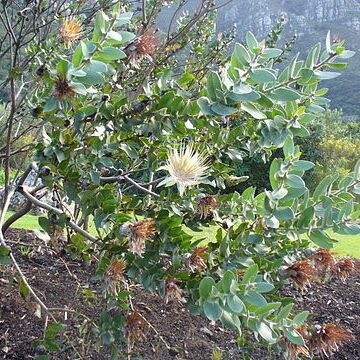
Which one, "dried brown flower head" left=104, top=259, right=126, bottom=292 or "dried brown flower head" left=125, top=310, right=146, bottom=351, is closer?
"dried brown flower head" left=104, top=259, right=126, bottom=292

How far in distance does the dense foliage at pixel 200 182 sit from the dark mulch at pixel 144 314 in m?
0.51

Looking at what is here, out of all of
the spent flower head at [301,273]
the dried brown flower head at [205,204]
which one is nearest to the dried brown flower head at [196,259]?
the dried brown flower head at [205,204]

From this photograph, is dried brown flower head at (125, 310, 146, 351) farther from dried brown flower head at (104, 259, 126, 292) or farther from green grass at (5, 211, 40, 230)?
green grass at (5, 211, 40, 230)

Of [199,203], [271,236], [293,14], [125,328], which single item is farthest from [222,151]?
[293,14]

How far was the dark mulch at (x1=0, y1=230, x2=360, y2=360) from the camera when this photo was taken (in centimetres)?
217

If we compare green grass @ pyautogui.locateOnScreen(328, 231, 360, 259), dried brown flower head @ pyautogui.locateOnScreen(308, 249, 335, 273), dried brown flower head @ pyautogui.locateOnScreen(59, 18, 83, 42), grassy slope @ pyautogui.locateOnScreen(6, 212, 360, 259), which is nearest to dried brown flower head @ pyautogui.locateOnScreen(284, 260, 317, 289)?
dried brown flower head @ pyautogui.locateOnScreen(308, 249, 335, 273)

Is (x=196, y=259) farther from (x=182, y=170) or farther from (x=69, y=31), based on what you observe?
(x=69, y=31)

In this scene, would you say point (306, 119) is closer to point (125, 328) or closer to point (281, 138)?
point (281, 138)

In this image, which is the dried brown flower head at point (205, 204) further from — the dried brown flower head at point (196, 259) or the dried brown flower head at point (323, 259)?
the dried brown flower head at point (323, 259)

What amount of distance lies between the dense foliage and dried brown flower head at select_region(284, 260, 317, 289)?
0.04ft

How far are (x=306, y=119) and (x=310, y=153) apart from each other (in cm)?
1078

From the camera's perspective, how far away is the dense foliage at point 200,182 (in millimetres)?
1090

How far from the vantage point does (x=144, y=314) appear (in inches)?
103

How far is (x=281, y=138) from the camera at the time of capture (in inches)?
53.6
